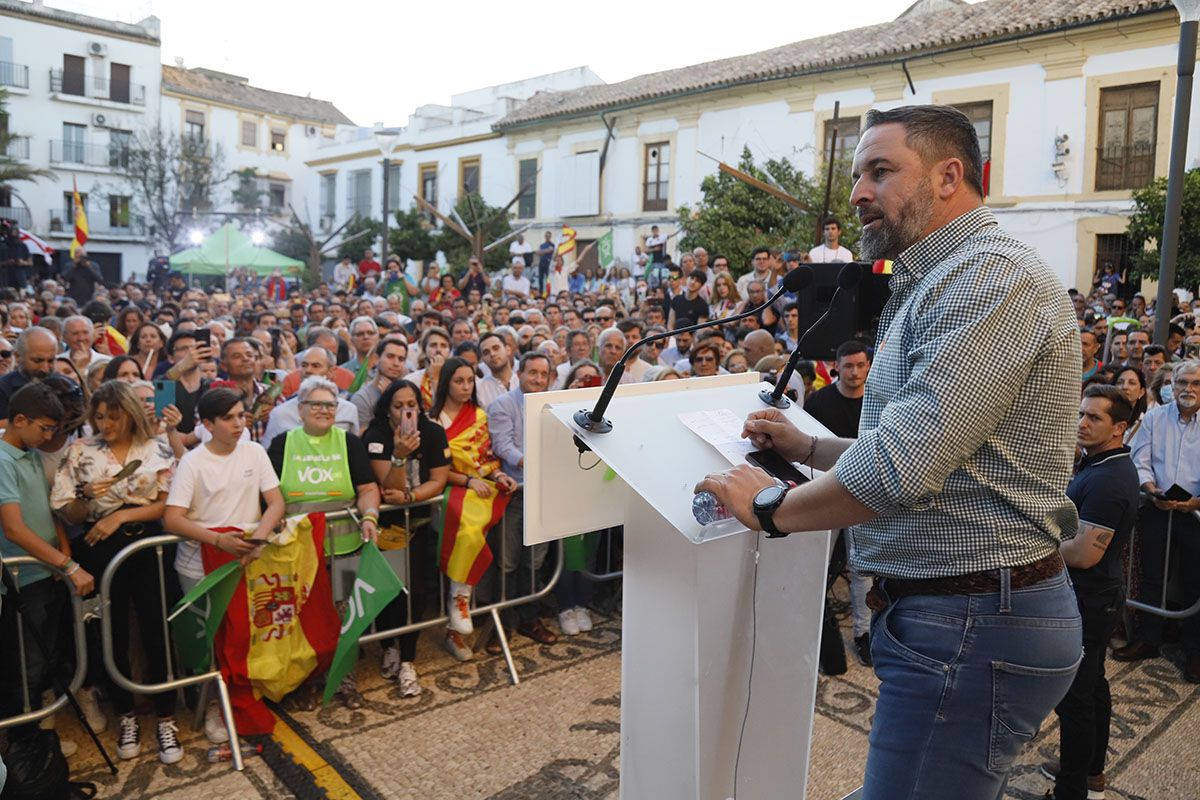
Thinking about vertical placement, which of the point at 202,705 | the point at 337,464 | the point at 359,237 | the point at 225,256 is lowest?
the point at 202,705

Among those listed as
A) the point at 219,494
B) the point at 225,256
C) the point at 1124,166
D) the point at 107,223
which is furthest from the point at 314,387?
the point at 107,223

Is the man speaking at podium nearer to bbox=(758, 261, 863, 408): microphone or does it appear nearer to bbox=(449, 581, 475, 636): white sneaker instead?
bbox=(758, 261, 863, 408): microphone

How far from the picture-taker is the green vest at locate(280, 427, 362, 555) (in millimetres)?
4609

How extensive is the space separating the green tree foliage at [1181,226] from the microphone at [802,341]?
12.7 metres

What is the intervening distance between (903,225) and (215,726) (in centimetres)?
367

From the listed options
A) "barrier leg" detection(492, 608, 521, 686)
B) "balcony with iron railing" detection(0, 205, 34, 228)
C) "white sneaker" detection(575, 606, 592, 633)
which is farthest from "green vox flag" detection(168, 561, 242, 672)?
"balcony with iron railing" detection(0, 205, 34, 228)

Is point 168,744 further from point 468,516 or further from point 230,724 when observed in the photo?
point 468,516

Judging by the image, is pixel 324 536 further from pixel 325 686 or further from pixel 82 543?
pixel 82 543

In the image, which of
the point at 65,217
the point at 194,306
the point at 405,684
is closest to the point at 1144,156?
the point at 194,306

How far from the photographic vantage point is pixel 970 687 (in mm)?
1771

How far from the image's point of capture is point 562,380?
6.55m

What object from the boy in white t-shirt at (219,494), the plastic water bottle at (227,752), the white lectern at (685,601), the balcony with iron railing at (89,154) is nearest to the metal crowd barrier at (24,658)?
the boy in white t-shirt at (219,494)

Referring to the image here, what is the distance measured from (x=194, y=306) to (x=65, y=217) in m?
34.1

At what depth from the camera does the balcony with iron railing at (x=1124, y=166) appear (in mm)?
17562
